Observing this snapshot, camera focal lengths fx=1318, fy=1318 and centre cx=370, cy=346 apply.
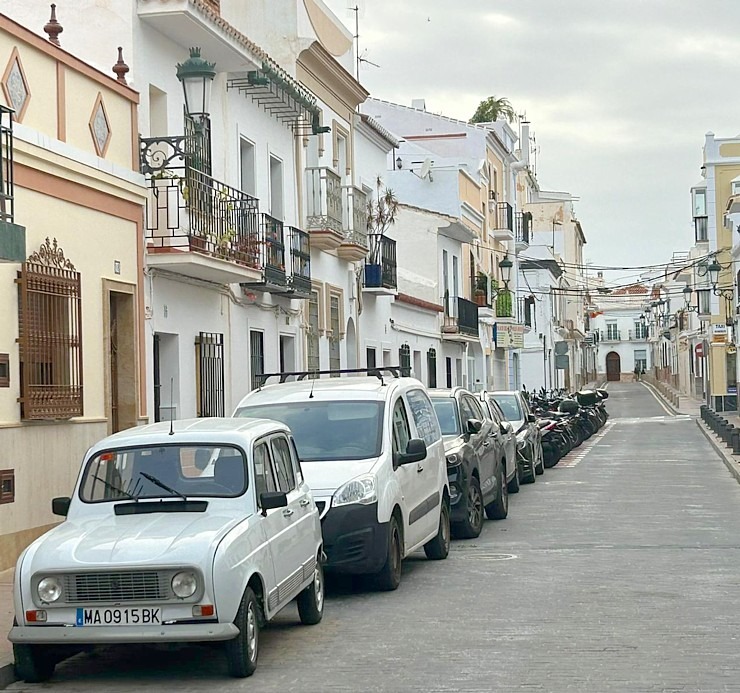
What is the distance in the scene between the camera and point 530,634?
9.62 meters

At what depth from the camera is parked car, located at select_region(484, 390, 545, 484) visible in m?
24.7

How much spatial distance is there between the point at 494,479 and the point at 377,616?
23.6 ft

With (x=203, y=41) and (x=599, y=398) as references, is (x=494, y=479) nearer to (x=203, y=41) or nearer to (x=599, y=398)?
(x=203, y=41)

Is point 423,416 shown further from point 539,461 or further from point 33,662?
point 539,461

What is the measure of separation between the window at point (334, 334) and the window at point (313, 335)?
996 mm

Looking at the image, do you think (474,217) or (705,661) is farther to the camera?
(474,217)

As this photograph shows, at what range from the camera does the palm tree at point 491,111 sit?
217 feet

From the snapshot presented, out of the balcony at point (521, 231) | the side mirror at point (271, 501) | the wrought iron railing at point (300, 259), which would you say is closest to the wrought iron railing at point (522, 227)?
the balcony at point (521, 231)

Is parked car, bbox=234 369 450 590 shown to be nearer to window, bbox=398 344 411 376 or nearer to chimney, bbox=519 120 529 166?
window, bbox=398 344 411 376

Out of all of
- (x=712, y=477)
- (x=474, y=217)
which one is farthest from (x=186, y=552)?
(x=474, y=217)

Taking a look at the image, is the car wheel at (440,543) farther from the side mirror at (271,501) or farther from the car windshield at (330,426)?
the side mirror at (271,501)

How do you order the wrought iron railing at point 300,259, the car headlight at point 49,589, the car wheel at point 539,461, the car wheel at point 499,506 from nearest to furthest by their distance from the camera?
the car headlight at point 49,589
the car wheel at point 499,506
the wrought iron railing at point 300,259
the car wheel at point 539,461

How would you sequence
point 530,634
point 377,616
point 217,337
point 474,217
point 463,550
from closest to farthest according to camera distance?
point 530,634
point 377,616
point 463,550
point 217,337
point 474,217

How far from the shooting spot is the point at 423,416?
555 inches
